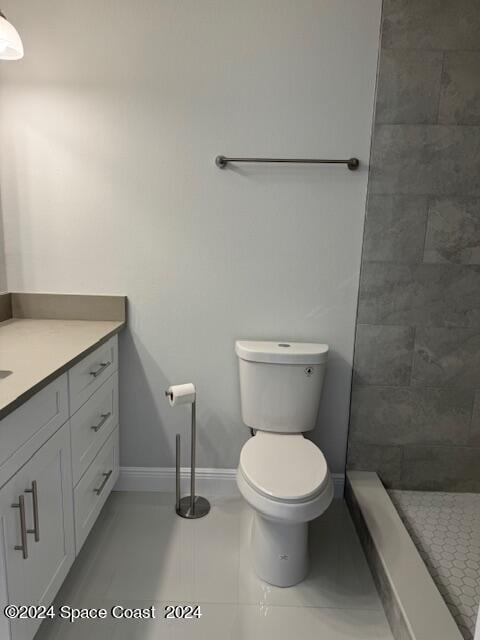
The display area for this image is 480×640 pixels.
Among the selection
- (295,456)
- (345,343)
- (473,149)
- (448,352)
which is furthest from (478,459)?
(473,149)

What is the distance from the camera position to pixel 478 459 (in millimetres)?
2105

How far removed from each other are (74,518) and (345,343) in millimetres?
1351

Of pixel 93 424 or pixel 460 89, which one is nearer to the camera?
pixel 93 424

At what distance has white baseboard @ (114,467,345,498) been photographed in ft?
7.23

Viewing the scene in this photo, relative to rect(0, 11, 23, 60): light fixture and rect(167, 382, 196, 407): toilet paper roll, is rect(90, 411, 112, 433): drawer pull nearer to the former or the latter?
rect(167, 382, 196, 407): toilet paper roll

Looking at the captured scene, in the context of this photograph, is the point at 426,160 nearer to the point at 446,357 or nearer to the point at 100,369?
the point at 446,357

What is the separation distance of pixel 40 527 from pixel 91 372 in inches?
22.8

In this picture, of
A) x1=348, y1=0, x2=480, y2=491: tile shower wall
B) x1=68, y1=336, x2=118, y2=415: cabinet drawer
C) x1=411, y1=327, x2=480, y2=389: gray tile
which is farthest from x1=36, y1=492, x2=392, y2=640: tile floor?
x1=411, y1=327, x2=480, y2=389: gray tile

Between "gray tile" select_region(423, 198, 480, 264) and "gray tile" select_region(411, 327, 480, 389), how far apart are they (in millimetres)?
335

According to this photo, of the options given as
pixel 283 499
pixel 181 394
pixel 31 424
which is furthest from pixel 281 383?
pixel 31 424

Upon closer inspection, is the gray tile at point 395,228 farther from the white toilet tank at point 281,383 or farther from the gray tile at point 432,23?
the gray tile at point 432,23

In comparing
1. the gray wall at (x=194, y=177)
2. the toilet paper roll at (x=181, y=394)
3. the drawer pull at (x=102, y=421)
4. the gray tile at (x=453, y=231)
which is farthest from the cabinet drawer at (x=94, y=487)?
the gray tile at (x=453, y=231)

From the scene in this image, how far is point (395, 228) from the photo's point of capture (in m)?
1.95

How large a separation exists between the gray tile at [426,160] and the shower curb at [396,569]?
4.53 ft
